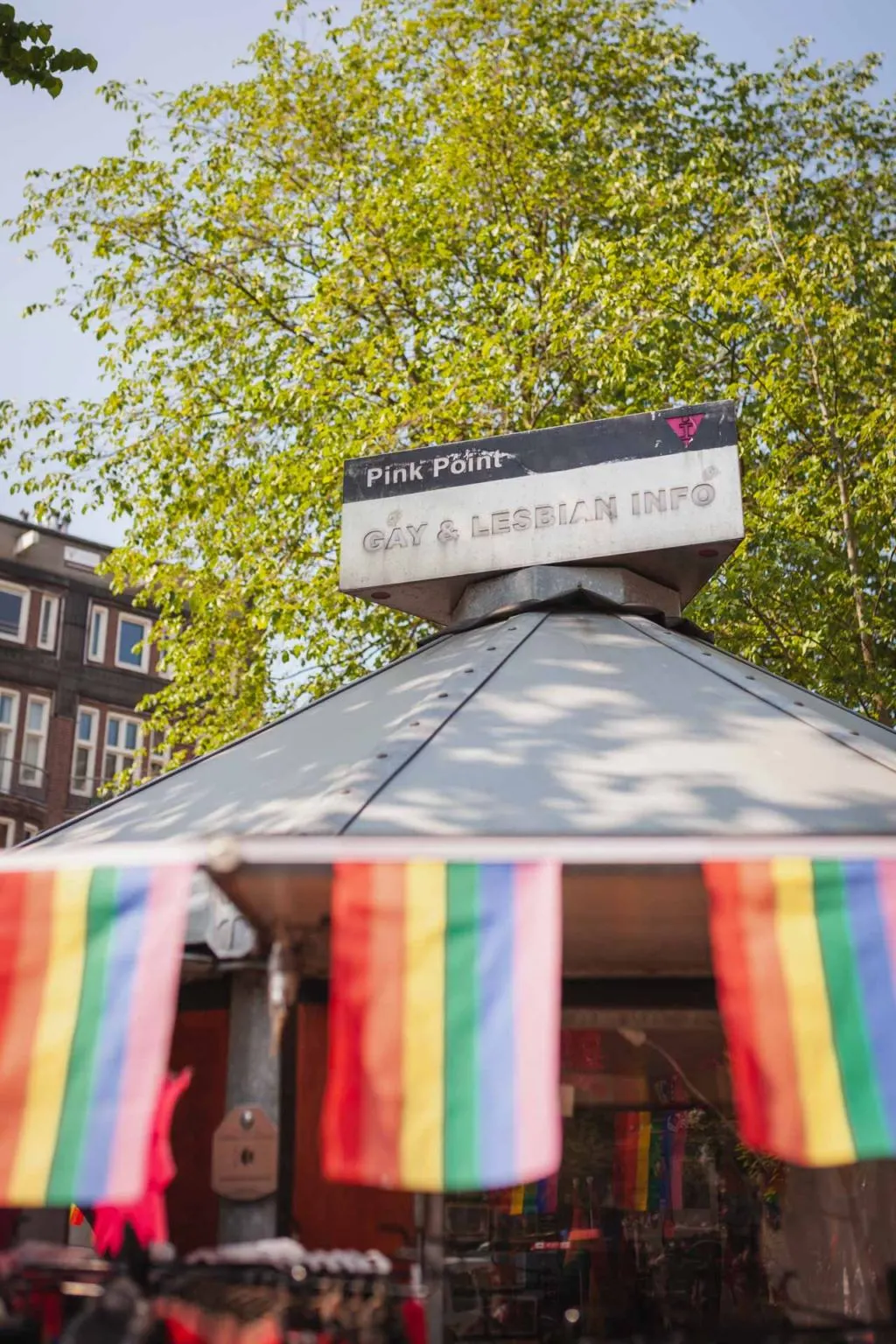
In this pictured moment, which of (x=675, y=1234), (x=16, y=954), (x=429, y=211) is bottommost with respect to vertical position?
(x=675, y=1234)

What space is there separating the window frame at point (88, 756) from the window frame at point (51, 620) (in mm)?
1849

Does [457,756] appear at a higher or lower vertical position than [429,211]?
lower

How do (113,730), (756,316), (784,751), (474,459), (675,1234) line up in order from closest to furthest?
(784,751)
(474,459)
(675,1234)
(756,316)
(113,730)

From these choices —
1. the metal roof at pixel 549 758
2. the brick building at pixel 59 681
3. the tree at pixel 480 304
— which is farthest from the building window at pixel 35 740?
the metal roof at pixel 549 758

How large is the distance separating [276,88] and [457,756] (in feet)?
49.3

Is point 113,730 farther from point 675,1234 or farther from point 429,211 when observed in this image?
point 675,1234

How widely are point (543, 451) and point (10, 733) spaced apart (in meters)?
27.3

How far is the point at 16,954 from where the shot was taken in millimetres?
4383

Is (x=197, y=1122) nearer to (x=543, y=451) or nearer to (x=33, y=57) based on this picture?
(x=543, y=451)

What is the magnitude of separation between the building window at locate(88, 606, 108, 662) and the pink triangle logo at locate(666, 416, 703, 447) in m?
28.9

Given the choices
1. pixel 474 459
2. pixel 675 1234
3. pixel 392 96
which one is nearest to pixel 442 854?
pixel 474 459

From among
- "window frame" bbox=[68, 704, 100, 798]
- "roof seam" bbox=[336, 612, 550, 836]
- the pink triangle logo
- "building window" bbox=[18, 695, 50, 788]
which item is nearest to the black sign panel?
the pink triangle logo

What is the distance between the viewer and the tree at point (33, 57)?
25.8 ft

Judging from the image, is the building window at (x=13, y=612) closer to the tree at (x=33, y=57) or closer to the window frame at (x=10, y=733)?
the window frame at (x=10, y=733)
